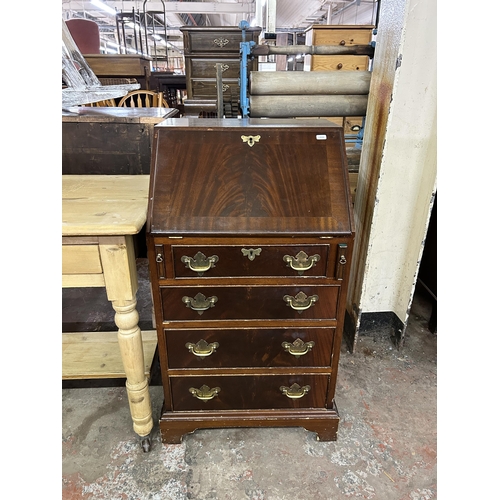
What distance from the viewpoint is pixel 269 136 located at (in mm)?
1282

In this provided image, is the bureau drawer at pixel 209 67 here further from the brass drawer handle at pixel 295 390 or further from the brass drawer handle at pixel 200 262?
the brass drawer handle at pixel 295 390

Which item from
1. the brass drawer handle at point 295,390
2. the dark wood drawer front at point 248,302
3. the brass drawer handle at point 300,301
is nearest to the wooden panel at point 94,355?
the dark wood drawer front at point 248,302

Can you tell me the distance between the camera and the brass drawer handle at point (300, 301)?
4.43ft

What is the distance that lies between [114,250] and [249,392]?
0.82 metres

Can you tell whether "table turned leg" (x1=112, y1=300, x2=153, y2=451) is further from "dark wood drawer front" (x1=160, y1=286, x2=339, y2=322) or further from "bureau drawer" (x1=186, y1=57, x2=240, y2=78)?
"bureau drawer" (x1=186, y1=57, x2=240, y2=78)

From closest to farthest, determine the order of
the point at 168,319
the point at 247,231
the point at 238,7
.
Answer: the point at 247,231 < the point at 168,319 < the point at 238,7

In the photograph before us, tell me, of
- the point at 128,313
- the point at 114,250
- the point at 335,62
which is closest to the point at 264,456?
the point at 128,313

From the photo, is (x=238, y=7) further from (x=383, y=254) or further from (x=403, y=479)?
(x=403, y=479)

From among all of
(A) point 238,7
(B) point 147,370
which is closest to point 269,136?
(B) point 147,370

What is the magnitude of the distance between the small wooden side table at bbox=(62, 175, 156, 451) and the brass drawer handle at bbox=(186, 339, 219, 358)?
20 centimetres

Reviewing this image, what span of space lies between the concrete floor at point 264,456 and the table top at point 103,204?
101 cm

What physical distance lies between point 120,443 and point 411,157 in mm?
1898

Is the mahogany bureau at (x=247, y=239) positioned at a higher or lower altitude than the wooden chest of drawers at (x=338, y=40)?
lower

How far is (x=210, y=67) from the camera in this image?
14.9 feet
